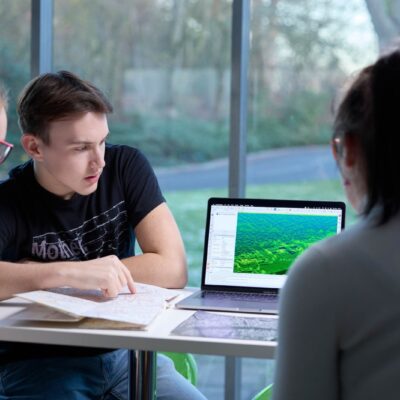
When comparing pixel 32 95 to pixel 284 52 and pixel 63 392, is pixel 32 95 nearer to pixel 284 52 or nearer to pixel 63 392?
pixel 63 392

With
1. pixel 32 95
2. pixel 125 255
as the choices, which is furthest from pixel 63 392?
pixel 32 95

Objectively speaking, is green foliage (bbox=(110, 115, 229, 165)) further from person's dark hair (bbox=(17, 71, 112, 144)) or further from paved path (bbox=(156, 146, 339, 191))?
A: person's dark hair (bbox=(17, 71, 112, 144))

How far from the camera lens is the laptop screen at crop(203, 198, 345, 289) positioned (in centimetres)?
213

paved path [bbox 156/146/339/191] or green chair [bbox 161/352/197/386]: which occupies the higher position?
paved path [bbox 156/146/339/191]

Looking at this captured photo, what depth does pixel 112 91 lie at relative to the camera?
3438mm

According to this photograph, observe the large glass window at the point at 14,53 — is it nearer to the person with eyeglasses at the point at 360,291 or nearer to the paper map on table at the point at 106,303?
the paper map on table at the point at 106,303

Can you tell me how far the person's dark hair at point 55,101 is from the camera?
2227mm

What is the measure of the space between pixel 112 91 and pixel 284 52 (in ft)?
2.46

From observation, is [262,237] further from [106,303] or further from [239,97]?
[239,97]

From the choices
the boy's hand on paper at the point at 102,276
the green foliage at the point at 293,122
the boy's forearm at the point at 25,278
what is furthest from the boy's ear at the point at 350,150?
the green foliage at the point at 293,122

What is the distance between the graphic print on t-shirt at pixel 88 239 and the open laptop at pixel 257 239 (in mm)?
288

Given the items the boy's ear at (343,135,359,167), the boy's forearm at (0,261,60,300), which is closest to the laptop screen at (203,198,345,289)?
the boy's forearm at (0,261,60,300)

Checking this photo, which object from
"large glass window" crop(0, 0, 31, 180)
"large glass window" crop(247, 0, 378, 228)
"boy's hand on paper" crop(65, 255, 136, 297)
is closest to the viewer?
"boy's hand on paper" crop(65, 255, 136, 297)

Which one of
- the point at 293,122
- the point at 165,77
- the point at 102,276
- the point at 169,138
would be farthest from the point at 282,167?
the point at 102,276
